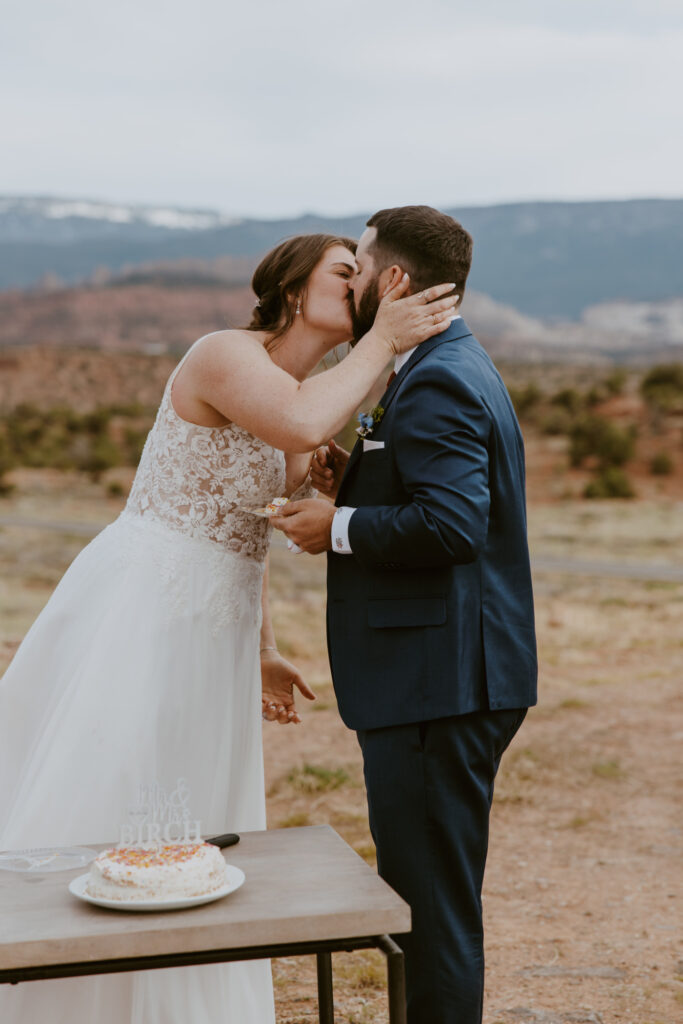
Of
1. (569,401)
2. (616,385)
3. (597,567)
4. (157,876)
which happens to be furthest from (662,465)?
(157,876)

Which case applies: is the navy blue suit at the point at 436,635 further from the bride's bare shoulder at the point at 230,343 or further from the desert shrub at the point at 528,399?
the desert shrub at the point at 528,399

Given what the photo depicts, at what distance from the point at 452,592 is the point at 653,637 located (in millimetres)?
11786

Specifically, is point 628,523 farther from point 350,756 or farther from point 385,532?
point 385,532

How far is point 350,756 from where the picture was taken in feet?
26.2

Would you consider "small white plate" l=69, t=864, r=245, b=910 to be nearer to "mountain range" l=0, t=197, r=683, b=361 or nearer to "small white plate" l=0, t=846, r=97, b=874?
"small white plate" l=0, t=846, r=97, b=874

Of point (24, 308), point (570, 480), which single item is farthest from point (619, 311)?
point (570, 480)

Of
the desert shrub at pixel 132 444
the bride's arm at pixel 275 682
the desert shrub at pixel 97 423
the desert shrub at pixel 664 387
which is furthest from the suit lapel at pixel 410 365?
the desert shrub at pixel 97 423

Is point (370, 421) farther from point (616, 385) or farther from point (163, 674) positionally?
point (616, 385)

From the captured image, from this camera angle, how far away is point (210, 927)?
211 centimetres

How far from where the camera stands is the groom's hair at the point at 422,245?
2951mm

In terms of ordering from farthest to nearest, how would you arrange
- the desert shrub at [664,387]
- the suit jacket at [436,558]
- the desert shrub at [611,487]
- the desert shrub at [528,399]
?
the desert shrub at [528,399]
the desert shrub at [664,387]
the desert shrub at [611,487]
the suit jacket at [436,558]

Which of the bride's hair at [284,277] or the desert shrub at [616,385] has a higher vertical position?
the bride's hair at [284,277]

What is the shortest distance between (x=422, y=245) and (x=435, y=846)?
148cm

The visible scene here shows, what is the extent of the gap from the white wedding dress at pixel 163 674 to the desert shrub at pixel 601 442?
3123 centimetres
